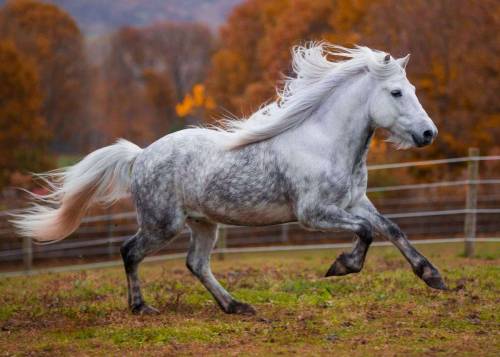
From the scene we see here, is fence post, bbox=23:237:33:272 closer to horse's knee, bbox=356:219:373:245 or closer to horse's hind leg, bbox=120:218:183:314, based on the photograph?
horse's hind leg, bbox=120:218:183:314

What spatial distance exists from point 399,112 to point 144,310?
2.73 metres

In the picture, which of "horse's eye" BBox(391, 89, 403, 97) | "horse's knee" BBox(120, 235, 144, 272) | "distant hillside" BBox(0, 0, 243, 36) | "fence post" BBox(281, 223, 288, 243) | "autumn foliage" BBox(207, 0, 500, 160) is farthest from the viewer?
"distant hillside" BBox(0, 0, 243, 36)

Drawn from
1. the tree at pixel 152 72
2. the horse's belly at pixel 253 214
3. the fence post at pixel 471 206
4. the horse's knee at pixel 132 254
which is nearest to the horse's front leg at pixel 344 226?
the horse's belly at pixel 253 214

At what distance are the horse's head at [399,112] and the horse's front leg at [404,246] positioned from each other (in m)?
0.61

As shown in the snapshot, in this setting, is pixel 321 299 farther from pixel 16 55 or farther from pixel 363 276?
pixel 16 55

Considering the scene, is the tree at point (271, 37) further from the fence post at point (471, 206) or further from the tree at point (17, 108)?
the fence post at point (471, 206)

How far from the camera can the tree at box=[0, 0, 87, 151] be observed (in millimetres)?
39844

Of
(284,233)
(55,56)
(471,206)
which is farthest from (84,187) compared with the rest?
(55,56)

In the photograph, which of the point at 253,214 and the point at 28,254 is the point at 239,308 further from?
the point at 28,254

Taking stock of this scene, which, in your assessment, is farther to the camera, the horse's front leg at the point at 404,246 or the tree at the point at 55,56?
the tree at the point at 55,56

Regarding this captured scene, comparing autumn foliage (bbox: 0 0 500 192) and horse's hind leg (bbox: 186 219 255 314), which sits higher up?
autumn foliage (bbox: 0 0 500 192)

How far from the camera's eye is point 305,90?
21.9 ft

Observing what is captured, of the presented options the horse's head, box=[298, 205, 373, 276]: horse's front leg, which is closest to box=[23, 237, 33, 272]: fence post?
box=[298, 205, 373, 276]: horse's front leg

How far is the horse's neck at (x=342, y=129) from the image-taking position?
250 inches
